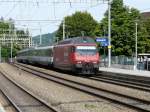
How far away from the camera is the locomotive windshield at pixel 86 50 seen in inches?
1540

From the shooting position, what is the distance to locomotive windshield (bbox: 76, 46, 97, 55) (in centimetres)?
3911

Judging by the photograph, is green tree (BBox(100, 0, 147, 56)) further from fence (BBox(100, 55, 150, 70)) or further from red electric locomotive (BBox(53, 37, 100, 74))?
red electric locomotive (BBox(53, 37, 100, 74))

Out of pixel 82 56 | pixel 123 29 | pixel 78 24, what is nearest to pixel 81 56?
pixel 82 56

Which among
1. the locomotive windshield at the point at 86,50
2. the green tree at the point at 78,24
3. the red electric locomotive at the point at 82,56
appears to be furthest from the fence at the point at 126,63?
the green tree at the point at 78,24

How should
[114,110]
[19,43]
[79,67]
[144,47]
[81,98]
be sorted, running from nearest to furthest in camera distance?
[114,110]
[81,98]
[79,67]
[144,47]
[19,43]

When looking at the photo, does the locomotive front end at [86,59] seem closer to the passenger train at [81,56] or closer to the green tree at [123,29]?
the passenger train at [81,56]

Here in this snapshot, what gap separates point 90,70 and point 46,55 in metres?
16.6

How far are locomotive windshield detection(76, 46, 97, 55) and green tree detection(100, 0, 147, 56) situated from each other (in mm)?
39380

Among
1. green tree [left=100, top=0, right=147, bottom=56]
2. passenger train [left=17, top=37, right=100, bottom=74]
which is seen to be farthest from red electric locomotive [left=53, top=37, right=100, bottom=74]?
green tree [left=100, top=0, right=147, bottom=56]

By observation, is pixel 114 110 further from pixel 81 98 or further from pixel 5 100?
pixel 5 100

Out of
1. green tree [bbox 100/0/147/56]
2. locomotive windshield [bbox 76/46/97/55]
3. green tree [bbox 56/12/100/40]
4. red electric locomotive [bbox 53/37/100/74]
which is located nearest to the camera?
red electric locomotive [bbox 53/37/100/74]

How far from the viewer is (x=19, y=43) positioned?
154m

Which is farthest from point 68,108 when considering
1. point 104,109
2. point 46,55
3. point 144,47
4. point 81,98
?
point 144,47

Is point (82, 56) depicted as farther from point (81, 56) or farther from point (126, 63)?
point (126, 63)
